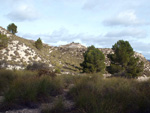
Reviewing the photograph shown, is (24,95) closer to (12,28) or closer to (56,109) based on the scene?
(56,109)

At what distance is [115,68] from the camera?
29.0 m

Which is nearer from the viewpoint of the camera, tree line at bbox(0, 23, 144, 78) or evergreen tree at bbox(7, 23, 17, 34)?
tree line at bbox(0, 23, 144, 78)

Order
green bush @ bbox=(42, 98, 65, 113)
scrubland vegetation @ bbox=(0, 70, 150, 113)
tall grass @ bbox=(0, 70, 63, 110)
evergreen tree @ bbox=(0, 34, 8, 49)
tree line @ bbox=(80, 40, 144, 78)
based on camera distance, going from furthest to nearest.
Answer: evergreen tree @ bbox=(0, 34, 8, 49) → tree line @ bbox=(80, 40, 144, 78) → tall grass @ bbox=(0, 70, 63, 110) → green bush @ bbox=(42, 98, 65, 113) → scrubland vegetation @ bbox=(0, 70, 150, 113)

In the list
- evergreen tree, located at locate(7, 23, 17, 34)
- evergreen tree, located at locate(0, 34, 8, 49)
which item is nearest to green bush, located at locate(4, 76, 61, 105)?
evergreen tree, located at locate(0, 34, 8, 49)

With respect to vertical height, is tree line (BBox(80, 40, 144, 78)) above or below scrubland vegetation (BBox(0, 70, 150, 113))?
above

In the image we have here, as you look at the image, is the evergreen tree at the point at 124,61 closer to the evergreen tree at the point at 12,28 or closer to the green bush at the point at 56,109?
the green bush at the point at 56,109

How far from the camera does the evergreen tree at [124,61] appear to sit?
96.9 ft

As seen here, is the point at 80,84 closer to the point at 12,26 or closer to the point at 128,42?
the point at 128,42

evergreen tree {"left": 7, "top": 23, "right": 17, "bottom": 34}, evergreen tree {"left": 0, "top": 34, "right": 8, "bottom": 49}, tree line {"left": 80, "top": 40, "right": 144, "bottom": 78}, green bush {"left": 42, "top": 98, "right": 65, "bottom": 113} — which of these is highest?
evergreen tree {"left": 7, "top": 23, "right": 17, "bottom": 34}

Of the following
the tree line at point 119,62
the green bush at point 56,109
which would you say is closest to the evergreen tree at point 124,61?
the tree line at point 119,62

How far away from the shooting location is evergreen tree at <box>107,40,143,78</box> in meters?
29.5

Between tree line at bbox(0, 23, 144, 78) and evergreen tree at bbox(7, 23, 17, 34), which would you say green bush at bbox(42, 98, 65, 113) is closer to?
tree line at bbox(0, 23, 144, 78)

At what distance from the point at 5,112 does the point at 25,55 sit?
30.9m

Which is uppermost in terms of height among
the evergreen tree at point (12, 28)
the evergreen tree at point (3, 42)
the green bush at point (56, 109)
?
the evergreen tree at point (12, 28)
